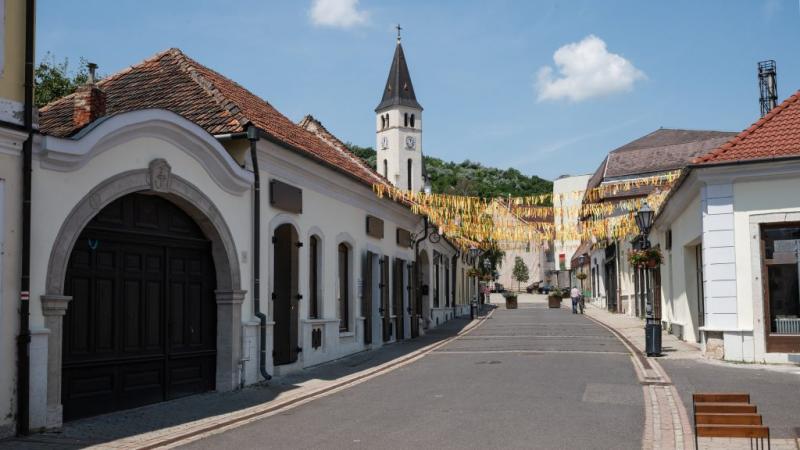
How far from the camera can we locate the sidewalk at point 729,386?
28.3 feet

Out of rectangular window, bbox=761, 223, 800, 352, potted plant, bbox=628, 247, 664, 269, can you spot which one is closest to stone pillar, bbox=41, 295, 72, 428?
rectangular window, bbox=761, 223, 800, 352

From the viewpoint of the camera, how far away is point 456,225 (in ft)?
71.2

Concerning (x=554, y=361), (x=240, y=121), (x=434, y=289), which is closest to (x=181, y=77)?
(x=240, y=121)

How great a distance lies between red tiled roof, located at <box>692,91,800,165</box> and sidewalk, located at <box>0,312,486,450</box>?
8336mm

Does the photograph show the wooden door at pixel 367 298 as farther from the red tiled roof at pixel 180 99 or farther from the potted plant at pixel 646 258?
the potted plant at pixel 646 258

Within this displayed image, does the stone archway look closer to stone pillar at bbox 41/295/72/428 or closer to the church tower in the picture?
stone pillar at bbox 41/295/72/428

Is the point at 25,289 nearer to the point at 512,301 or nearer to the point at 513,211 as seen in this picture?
the point at 513,211

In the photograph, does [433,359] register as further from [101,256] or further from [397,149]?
[397,149]

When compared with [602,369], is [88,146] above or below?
above

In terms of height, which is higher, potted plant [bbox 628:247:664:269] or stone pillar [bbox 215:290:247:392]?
potted plant [bbox 628:247:664:269]

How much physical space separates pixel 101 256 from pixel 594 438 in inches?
270

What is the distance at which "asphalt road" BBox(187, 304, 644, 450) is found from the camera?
8.55 metres

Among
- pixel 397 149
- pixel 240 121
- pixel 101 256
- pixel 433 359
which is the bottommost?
pixel 433 359

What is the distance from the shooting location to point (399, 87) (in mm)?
75938
